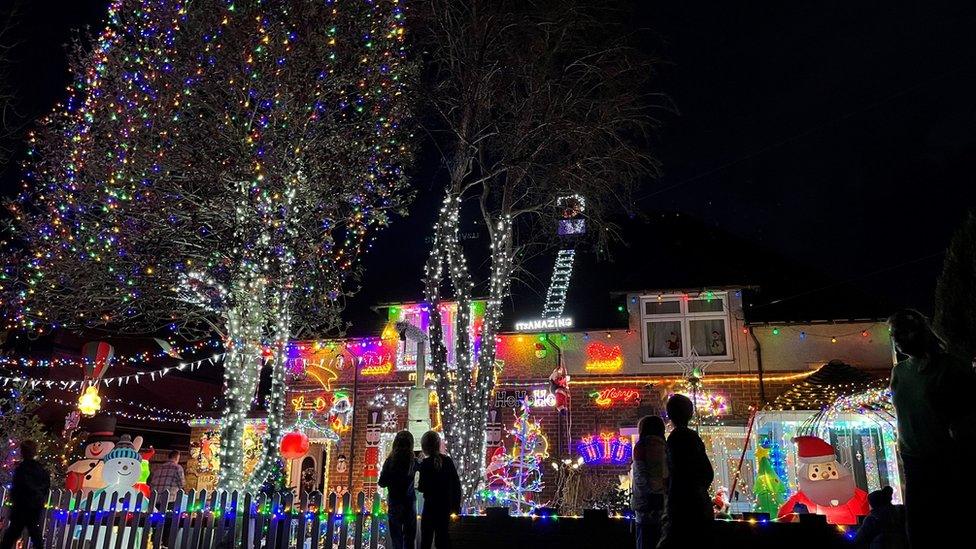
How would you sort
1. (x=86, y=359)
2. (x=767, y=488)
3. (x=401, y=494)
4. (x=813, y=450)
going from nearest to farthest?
(x=401, y=494), (x=813, y=450), (x=767, y=488), (x=86, y=359)

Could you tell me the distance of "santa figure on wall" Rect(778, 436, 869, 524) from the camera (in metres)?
9.71

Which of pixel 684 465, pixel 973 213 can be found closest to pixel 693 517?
pixel 684 465

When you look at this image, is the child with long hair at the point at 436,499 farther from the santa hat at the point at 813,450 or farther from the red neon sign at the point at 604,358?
the red neon sign at the point at 604,358

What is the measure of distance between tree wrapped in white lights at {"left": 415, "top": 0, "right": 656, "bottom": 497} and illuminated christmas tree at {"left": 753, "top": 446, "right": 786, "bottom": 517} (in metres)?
5.58

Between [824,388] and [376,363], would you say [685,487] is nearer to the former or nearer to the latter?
[824,388]

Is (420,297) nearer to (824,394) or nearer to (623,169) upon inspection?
(623,169)

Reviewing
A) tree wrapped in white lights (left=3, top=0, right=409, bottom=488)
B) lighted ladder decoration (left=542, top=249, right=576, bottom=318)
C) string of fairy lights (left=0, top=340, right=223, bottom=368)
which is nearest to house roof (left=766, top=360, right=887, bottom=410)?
lighted ladder decoration (left=542, top=249, right=576, bottom=318)

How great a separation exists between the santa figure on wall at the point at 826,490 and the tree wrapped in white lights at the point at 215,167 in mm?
8446

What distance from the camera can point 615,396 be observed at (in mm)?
15844

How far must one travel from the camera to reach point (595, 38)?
1159 centimetres

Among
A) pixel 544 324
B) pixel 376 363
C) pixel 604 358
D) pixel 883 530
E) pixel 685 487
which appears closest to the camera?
pixel 685 487

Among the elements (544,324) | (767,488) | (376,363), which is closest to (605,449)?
(544,324)

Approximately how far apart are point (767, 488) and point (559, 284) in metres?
7.26

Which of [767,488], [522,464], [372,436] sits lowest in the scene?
[767,488]
